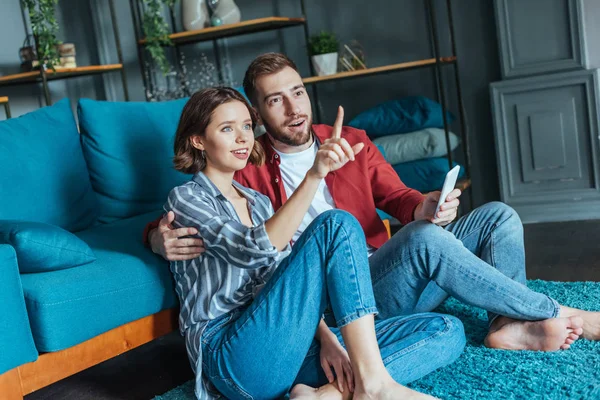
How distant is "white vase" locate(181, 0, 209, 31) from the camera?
4.07 m

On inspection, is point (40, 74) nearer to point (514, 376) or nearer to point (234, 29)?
point (234, 29)

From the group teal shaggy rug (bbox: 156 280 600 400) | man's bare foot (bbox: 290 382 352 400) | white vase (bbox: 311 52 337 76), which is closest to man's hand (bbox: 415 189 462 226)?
teal shaggy rug (bbox: 156 280 600 400)

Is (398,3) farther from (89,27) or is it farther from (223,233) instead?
(223,233)

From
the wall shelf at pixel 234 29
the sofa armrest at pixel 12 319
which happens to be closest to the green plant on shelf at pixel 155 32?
the wall shelf at pixel 234 29

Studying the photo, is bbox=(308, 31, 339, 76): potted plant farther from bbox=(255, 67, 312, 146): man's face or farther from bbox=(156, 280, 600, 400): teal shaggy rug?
bbox=(156, 280, 600, 400): teal shaggy rug

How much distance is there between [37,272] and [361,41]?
2811 millimetres

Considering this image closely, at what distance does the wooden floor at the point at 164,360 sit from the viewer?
2137mm

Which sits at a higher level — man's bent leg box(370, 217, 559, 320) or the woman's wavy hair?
the woman's wavy hair

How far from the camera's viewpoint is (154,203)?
2.59m

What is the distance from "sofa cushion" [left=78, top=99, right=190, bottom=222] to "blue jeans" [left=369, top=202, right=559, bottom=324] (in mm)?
993

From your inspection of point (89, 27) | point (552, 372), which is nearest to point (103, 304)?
point (552, 372)

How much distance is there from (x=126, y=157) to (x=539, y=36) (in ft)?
7.41

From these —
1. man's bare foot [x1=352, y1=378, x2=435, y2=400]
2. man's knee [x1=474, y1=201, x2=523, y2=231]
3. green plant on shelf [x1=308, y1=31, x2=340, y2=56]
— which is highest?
green plant on shelf [x1=308, y1=31, x2=340, y2=56]

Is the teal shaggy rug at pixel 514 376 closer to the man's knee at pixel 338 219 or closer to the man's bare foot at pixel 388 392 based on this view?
the man's bare foot at pixel 388 392
